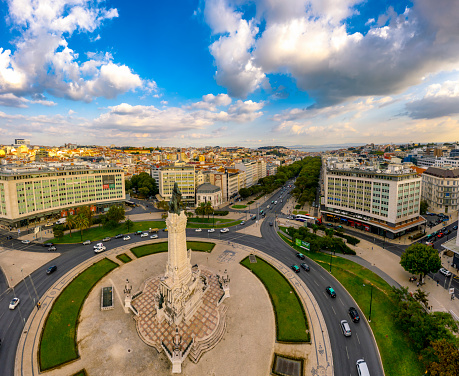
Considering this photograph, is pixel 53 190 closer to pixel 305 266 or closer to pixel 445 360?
pixel 305 266

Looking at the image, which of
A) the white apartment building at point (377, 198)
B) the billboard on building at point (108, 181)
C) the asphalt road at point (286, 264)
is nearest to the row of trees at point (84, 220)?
the asphalt road at point (286, 264)

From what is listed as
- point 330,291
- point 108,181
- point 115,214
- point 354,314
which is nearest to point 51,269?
point 115,214

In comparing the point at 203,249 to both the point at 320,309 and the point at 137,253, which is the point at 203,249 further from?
the point at 320,309

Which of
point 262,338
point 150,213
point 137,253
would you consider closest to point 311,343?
point 262,338

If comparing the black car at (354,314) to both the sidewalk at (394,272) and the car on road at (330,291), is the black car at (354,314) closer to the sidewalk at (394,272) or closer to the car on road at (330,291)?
the car on road at (330,291)

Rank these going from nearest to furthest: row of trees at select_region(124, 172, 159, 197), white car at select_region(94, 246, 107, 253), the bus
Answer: white car at select_region(94, 246, 107, 253) → the bus → row of trees at select_region(124, 172, 159, 197)

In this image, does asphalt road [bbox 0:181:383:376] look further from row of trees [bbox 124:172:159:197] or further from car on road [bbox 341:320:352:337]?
row of trees [bbox 124:172:159:197]

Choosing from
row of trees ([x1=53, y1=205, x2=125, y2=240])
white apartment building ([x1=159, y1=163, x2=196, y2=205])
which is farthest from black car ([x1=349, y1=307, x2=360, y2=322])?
white apartment building ([x1=159, y1=163, x2=196, y2=205])
